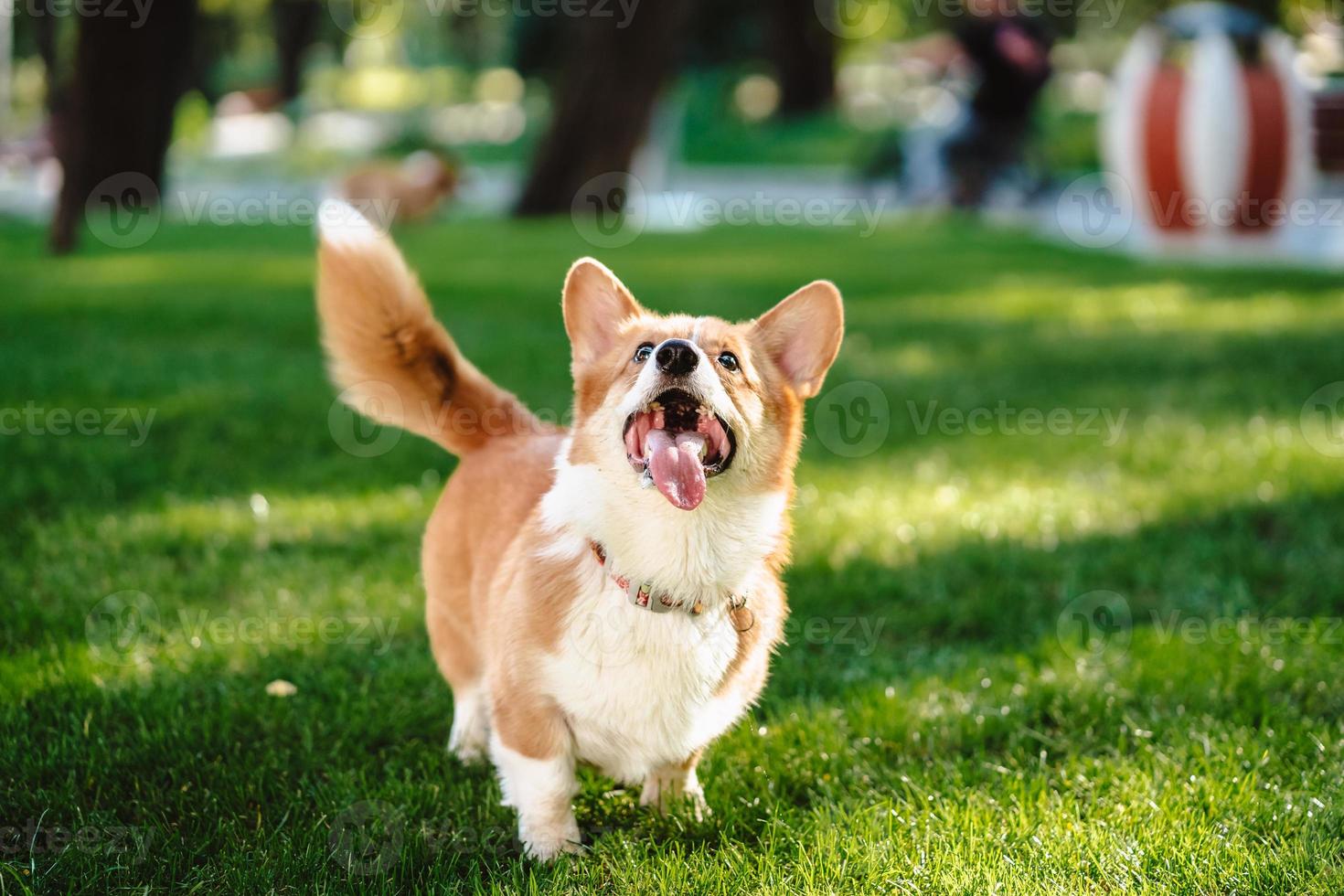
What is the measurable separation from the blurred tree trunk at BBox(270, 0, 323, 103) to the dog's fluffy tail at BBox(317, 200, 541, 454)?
36056 mm

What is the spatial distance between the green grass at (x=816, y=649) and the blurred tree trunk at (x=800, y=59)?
2225 cm

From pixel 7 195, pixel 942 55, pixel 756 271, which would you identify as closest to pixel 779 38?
pixel 942 55

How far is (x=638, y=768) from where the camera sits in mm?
2711

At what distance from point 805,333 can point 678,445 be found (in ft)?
1.71

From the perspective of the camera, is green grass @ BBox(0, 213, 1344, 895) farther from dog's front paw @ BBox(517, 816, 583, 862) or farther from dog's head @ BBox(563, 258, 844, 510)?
dog's head @ BBox(563, 258, 844, 510)

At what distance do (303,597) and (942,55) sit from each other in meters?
18.2

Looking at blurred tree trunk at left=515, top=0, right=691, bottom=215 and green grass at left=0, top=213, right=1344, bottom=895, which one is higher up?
blurred tree trunk at left=515, top=0, right=691, bottom=215

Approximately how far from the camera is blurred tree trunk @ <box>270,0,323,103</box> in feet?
121

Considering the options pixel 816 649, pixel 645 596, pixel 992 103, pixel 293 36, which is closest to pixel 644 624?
pixel 645 596

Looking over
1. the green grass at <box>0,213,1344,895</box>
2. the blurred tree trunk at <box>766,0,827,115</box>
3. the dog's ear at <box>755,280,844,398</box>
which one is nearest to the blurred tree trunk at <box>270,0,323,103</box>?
the blurred tree trunk at <box>766,0,827,115</box>

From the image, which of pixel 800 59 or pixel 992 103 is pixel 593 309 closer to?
pixel 992 103

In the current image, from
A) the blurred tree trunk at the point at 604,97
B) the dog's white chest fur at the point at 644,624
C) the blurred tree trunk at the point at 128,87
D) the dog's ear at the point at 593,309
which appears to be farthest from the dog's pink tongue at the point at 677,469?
the blurred tree trunk at the point at 604,97

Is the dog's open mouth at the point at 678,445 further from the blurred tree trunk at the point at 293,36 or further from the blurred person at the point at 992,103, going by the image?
the blurred tree trunk at the point at 293,36

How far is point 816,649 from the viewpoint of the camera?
382cm
